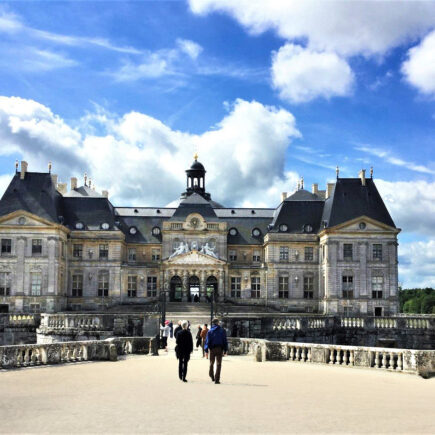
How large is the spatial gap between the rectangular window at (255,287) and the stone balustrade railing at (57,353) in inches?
1634

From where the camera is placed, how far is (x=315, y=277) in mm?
68062

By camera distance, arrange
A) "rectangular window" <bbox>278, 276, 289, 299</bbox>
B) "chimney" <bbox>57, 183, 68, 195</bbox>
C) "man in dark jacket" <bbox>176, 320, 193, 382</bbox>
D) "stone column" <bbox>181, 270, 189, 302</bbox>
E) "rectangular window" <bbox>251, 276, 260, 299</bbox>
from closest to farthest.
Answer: "man in dark jacket" <bbox>176, 320, 193, 382</bbox>, "stone column" <bbox>181, 270, 189, 302</bbox>, "rectangular window" <bbox>278, 276, 289, 299</bbox>, "rectangular window" <bbox>251, 276, 260, 299</bbox>, "chimney" <bbox>57, 183, 68, 195</bbox>

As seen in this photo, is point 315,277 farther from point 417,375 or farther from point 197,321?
point 417,375

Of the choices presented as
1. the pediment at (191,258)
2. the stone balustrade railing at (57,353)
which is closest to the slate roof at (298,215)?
the pediment at (191,258)

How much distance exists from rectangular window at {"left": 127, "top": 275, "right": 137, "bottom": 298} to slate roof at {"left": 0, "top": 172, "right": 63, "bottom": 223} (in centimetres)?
965

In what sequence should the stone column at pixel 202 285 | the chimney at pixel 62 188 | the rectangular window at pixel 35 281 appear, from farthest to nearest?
the chimney at pixel 62 188 < the stone column at pixel 202 285 < the rectangular window at pixel 35 281

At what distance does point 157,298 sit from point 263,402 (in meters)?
53.4

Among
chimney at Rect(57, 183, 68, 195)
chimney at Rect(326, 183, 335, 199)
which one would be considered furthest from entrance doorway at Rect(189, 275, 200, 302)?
chimney at Rect(57, 183, 68, 195)

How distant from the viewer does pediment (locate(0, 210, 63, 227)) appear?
63.0m

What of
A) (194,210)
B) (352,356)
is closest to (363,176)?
(194,210)

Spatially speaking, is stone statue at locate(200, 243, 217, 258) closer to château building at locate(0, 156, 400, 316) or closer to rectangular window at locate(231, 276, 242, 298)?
château building at locate(0, 156, 400, 316)

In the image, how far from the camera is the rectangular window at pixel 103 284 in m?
67.2

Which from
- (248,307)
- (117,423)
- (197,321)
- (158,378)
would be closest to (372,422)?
(117,423)

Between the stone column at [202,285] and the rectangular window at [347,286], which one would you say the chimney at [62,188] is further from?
the rectangular window at [347,286]
